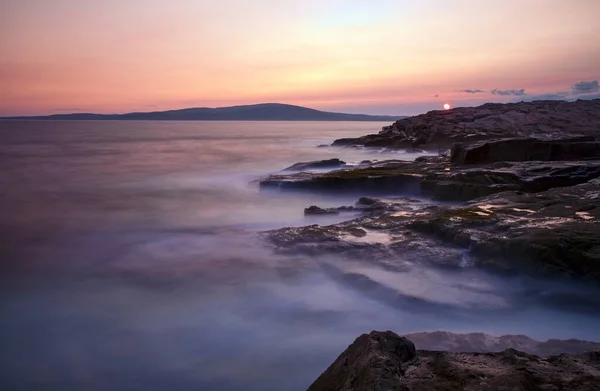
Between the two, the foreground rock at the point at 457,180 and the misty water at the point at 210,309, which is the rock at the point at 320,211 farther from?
the foreground rock at the point at 457,180

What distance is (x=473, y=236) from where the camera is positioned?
7625 mm

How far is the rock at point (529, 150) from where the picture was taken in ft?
51.8

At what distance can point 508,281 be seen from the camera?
656cm

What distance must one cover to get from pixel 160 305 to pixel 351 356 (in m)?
4.45

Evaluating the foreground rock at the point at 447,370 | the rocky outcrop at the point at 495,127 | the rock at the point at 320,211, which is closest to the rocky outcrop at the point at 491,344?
the foreground rock at the point at 447,370

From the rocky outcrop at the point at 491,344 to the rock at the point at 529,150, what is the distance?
12.3 meters

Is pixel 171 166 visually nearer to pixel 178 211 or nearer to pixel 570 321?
pixel 178 211

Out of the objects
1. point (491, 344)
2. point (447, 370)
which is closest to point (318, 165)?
point (491, 344)

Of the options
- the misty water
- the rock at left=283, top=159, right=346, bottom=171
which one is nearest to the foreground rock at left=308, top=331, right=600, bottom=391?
the misty water

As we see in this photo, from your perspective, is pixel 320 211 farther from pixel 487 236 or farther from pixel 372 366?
pixel 372 366

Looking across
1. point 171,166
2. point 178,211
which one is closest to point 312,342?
point 178,211

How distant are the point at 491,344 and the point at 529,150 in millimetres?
13481

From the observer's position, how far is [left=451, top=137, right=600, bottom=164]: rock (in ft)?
51.8

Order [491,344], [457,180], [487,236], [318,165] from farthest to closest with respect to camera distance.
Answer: [318,165], [457,180], [487,236], [491,344]
